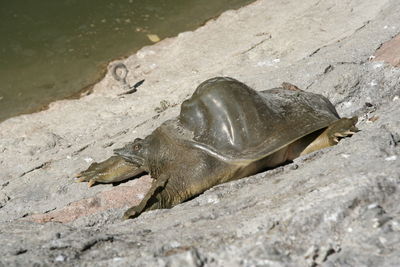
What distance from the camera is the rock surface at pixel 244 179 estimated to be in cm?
210

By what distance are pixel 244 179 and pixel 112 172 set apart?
3.36ft

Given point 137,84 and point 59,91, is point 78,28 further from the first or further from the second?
point 137,84

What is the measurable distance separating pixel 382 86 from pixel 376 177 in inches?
65.4

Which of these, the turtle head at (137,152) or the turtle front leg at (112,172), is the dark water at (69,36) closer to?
the turtle front leg at (112,172)

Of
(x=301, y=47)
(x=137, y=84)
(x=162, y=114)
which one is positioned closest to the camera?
(x=162, y=114)

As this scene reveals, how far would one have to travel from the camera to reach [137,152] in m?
3.49

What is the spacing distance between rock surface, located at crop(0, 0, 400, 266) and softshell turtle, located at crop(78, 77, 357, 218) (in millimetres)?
104

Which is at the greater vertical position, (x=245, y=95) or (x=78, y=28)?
(x=78, y=28)

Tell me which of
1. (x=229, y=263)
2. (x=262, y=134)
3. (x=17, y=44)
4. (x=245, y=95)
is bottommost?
(x=229, y=263)

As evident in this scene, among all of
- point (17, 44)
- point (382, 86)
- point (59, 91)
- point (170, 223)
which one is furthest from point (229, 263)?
point (17, 44)

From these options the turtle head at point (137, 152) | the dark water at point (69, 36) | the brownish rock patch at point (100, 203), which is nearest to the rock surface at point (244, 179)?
the brownish rock patch at point (100, 203)

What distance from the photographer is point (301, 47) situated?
5.51 meters

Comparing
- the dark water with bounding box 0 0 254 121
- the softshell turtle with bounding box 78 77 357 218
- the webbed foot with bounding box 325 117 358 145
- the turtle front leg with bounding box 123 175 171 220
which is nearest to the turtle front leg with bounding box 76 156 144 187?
the softshell turtle with bounding box 78 77 357 218

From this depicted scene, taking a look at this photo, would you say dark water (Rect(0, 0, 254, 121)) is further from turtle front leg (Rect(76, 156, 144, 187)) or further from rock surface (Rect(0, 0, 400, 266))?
turtle front leg (Rect(76, 156, 144, 187))
